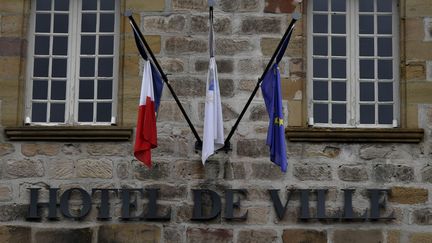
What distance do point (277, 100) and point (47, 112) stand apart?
10.4 feet

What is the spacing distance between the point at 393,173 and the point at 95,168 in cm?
Answer: 374

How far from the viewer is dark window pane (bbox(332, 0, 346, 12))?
16.6 metres

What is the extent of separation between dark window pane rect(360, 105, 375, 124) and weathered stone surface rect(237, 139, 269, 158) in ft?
4.55

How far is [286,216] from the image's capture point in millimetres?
15680

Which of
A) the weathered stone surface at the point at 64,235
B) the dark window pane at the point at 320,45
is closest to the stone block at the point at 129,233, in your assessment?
the weathered stone surface at the point at 64,235

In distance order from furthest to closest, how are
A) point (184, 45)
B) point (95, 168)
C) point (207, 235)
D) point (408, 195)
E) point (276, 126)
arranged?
point (184, 45) < point (95, 168) < point (408, 195) < point (207, 235) < point (276, 126)

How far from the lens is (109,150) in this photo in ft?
52.2

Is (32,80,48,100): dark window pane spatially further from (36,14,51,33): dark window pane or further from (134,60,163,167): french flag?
(134,60,163,167): french flag

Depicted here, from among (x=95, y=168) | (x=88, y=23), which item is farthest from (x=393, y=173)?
(x=88, y=23)

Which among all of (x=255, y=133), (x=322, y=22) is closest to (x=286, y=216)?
(x=255, y=133)

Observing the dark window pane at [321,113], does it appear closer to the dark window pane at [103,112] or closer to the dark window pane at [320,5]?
the dark window pane at [320,5]

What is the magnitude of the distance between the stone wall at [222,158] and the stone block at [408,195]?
0.02 metres

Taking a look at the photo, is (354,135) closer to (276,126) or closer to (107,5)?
(276,126)

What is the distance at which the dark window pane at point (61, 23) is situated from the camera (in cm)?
1662
